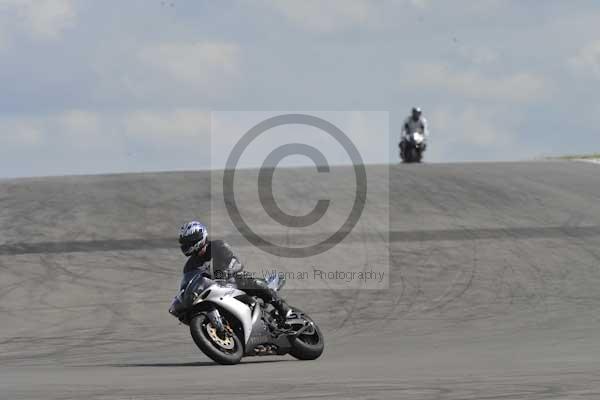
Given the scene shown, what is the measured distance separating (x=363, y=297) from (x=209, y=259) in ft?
22.1

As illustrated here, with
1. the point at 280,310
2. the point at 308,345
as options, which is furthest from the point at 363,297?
the point at 280,310

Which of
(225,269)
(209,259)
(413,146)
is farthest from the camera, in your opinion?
(413,146)

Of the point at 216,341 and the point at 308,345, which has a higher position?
the point at 216,341

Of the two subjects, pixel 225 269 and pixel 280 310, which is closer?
pixel 225 269

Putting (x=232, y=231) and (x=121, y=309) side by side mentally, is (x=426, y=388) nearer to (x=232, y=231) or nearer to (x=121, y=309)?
(x=121, y=309)

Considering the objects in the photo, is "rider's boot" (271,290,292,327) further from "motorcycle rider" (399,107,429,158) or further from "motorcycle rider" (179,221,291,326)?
"motorcycle rider" (399,107,429,158)

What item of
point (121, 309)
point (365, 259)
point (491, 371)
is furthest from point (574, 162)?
point (491, 371)

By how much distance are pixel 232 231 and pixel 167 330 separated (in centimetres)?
669

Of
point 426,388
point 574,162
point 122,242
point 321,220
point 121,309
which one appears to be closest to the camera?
point 426,388

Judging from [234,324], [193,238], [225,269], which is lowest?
[234,324]

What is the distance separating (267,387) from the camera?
306 inches

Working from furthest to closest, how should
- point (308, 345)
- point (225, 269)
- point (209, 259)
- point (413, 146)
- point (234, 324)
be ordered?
point (413, 146) < point (308, 345) < point (209, 259) < point (225, 269) < point (234, 324)

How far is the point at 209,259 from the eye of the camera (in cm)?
1095

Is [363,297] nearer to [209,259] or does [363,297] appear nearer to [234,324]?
[209,259]
